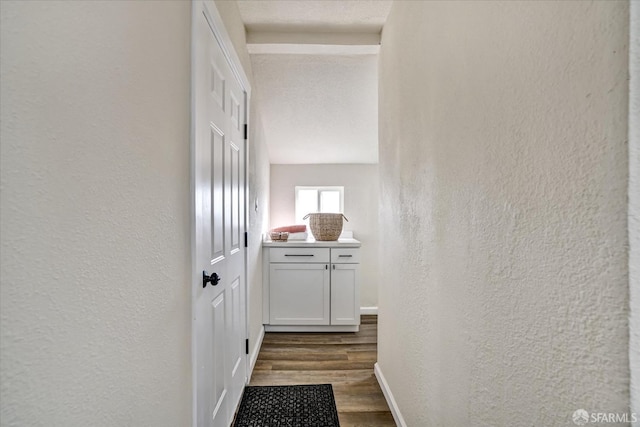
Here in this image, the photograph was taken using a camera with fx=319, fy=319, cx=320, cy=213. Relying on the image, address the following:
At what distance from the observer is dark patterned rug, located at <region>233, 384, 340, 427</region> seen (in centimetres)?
179

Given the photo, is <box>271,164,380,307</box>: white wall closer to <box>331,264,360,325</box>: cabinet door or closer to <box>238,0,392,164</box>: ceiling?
<box>238,0,392,164</box>: ceiling

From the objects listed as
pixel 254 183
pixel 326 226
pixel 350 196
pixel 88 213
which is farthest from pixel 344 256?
pixel 88 213

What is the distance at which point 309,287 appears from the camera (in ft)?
10.2

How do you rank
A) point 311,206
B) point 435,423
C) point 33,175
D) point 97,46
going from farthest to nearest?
point 311,206
point 435,423
point 97,46
point 33,175

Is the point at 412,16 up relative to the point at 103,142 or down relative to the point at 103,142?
up

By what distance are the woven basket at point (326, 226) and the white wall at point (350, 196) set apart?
0.52 m

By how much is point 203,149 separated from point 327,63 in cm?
169

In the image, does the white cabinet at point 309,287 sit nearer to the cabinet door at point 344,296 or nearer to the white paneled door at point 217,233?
the cabinet door at point 344,296

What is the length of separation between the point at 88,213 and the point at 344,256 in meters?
2.64

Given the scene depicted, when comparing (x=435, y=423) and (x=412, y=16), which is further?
(x=412, y=16)

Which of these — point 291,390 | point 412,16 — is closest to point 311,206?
point 291,390

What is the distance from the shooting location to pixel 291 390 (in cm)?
210

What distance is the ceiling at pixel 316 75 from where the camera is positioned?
2076mm

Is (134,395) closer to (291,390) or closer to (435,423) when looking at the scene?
(435,423)
